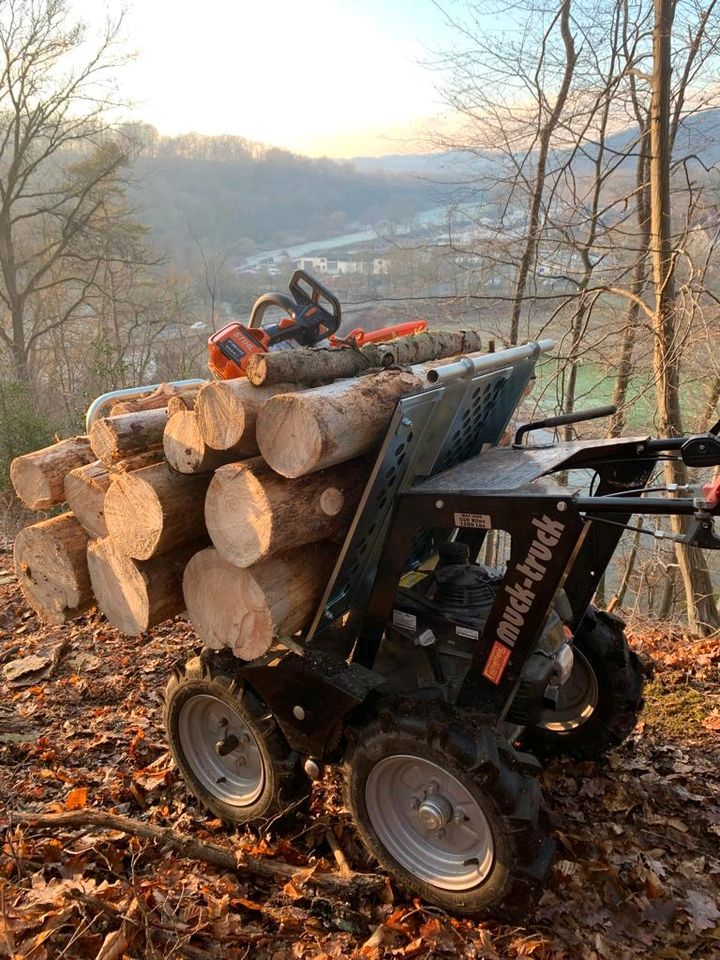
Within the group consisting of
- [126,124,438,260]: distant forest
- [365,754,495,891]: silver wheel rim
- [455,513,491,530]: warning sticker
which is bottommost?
[365,754,495,891]: silver wheel rim

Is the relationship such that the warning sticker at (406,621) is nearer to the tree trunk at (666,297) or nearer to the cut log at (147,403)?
the cut log at (147,403)

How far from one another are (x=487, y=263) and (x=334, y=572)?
337 inches

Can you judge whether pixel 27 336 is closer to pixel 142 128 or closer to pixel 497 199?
pixel 142 128

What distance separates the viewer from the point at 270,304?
5020 mm

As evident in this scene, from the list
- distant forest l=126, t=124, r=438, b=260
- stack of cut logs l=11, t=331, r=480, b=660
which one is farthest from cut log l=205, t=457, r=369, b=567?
distant forest l=126, t=124, r=438, b=260

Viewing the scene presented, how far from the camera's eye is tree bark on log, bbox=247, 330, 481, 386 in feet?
9.10

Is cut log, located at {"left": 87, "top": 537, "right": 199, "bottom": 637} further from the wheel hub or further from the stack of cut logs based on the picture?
the wheel hub

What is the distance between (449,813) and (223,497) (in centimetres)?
169

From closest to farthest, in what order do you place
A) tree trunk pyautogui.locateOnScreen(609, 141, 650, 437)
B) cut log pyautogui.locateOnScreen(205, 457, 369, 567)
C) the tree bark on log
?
cut log pyautogui.locateOnScreen(205, 457, 369, 567) < the tree bark on log < tree trunk pyautogui.locateOnScreen(609, 141, 650, 437)

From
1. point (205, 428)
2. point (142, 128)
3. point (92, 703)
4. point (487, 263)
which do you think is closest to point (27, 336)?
point (142, 128)

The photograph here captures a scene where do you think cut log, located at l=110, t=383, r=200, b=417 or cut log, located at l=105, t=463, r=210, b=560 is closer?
cut log, located at l=105, t=463, r=210, b=560

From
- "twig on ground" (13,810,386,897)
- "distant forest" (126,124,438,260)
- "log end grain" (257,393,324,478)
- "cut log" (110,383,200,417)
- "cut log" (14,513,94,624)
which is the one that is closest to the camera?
"log end grain" (257,393,324,478)

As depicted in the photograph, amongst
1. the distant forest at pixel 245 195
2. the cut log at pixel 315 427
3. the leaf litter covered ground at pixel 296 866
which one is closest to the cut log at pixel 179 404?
the cut log at pixel 315 427

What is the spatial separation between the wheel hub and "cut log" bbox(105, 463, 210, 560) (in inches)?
63.9
